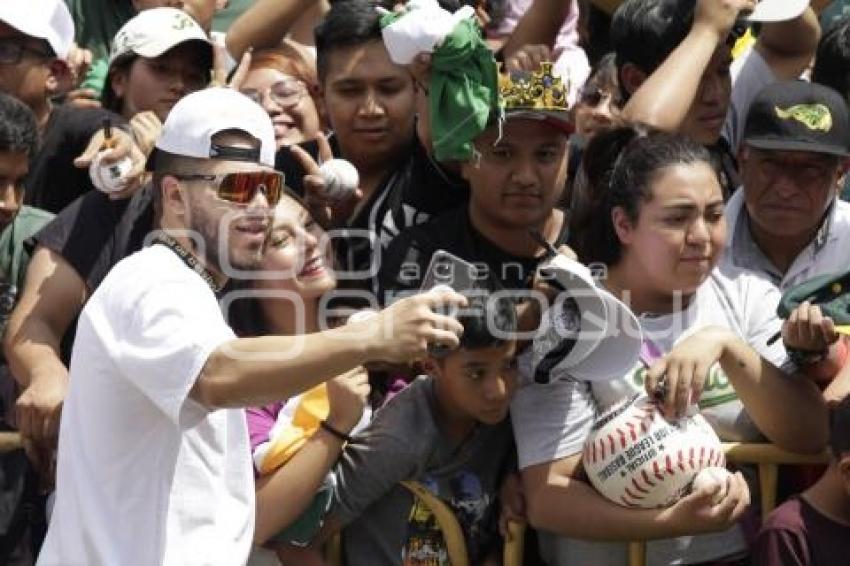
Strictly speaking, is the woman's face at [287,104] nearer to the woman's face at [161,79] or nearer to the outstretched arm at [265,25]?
the woman's face at [161,79]

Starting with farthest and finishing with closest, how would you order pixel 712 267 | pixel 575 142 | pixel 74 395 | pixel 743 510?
pixel 575 142
pixel 712 267
pixel 743 510
pixel 74 395

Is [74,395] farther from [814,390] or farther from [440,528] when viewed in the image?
[814,390]

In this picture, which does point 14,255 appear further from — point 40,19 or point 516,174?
point 516,174


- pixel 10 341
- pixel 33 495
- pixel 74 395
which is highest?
pixel 74 395

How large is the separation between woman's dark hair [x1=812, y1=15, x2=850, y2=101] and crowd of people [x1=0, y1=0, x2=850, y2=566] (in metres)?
0.01

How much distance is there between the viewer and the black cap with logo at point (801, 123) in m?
6.07

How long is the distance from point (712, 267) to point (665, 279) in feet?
0.46

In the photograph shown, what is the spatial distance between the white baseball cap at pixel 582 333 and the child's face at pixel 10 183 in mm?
1780

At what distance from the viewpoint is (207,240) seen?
4949mm

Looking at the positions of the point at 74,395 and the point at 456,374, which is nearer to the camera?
the point at 74,395

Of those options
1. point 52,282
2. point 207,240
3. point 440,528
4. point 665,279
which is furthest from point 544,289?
point 52,282

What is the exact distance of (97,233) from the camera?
19.8 ft

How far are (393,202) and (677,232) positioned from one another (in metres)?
1.07

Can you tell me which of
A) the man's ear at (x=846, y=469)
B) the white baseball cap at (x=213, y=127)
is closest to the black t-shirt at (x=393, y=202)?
the white baseball cap at (x=213, y=127)
